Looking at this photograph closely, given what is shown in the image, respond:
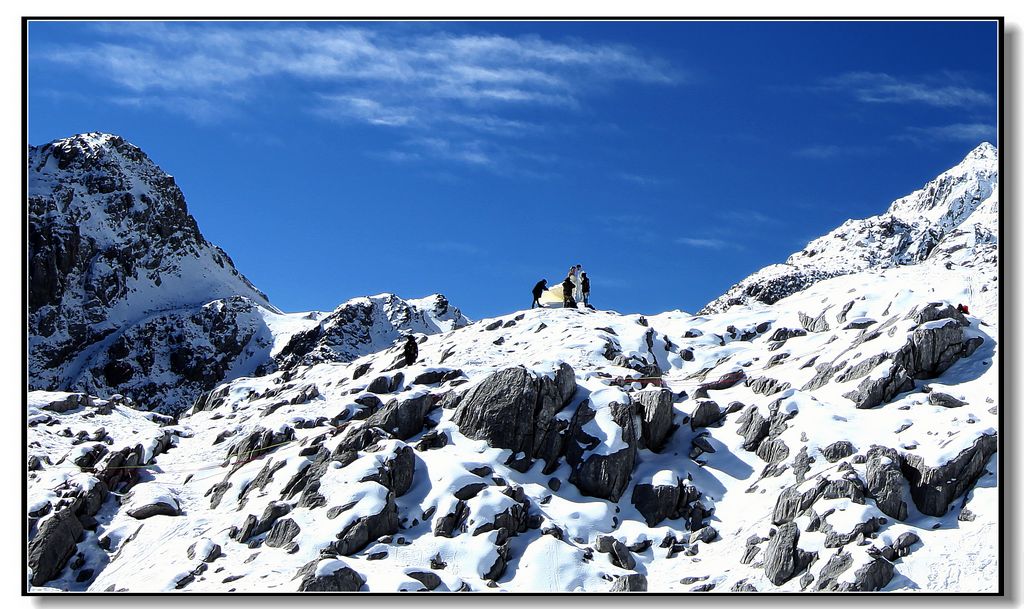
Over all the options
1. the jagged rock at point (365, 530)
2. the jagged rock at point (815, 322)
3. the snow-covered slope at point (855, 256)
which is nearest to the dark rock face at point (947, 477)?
the jagged rock at point (365, 530)

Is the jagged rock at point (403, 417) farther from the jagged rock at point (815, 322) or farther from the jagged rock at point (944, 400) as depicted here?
the jagged rock at point (815, 322)

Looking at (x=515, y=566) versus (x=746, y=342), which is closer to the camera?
(x=515, y=566)

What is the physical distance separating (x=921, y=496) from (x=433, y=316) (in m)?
100

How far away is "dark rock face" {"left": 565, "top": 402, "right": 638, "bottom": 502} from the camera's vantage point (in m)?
41.4

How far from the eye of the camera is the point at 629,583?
34.6 m

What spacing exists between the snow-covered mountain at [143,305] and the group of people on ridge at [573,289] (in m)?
48.4

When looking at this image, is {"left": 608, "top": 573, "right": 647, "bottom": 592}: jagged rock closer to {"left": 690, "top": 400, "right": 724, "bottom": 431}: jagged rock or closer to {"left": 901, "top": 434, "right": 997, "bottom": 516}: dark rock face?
{"left": 901, "top": 434, "right": 997, "bottom": 516}: dark rock face

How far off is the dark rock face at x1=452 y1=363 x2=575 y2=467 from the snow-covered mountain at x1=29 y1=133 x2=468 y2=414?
63914 mm

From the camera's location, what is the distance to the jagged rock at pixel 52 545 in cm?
3806

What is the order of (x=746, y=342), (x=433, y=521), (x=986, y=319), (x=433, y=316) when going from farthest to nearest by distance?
1. (x=433, y=316)
2. (x=746, y=342)
3. (x=986, y=319)
4. (x=433, y=521)

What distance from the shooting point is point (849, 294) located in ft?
194

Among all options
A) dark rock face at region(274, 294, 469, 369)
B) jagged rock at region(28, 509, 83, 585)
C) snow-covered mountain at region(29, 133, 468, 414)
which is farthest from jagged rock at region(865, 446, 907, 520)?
snow-covered mountain at region(29, 133, 468, 414)
